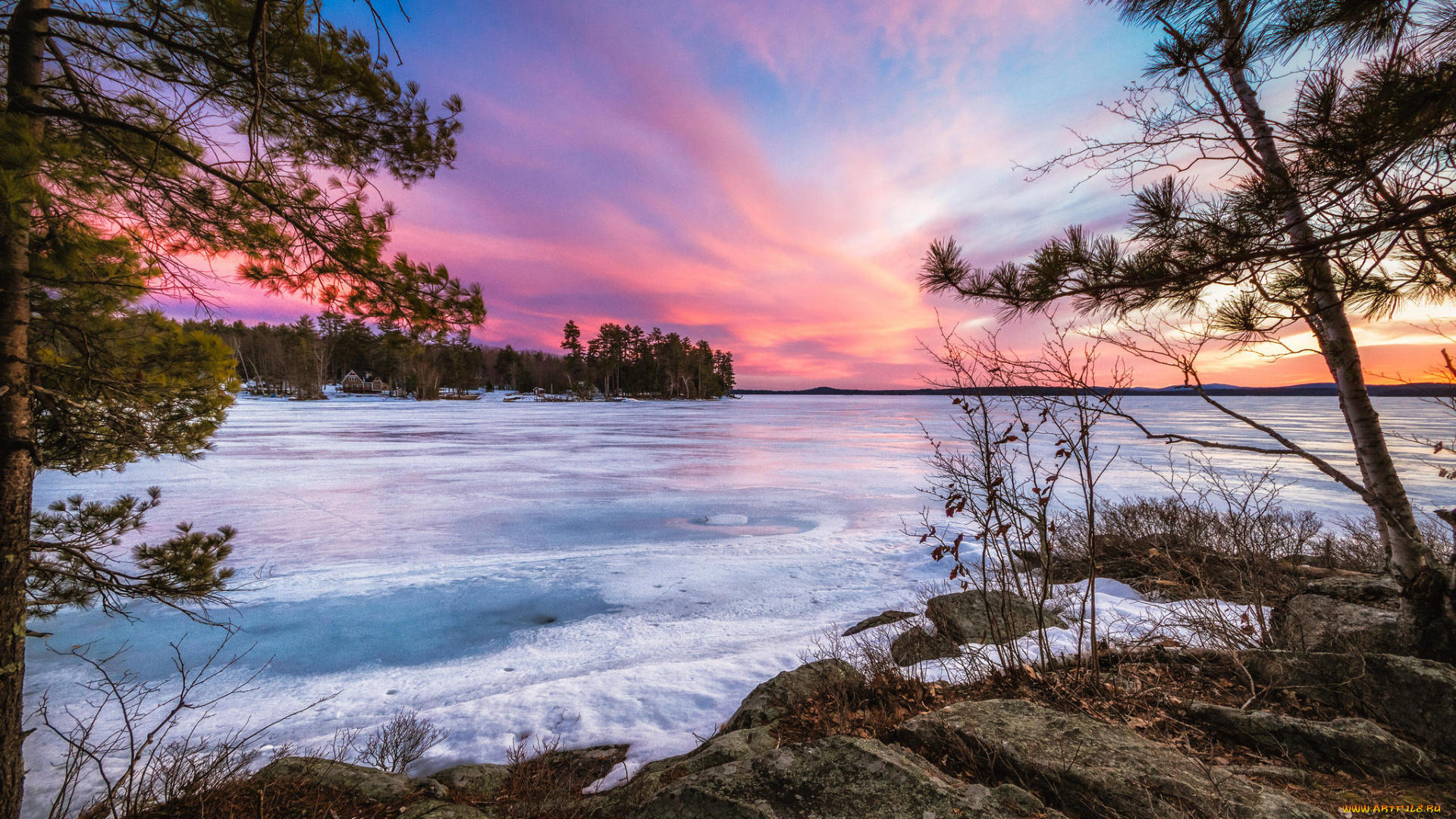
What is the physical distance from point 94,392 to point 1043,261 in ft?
19.2

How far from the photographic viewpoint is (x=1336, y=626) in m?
3.71

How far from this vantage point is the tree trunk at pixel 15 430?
8.55 feet

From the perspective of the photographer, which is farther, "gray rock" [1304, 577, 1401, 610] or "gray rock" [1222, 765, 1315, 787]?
"gray rock" [1304, 577, 1401, 610]

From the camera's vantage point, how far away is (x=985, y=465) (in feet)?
11.7

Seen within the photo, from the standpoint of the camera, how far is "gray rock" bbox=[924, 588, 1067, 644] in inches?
214

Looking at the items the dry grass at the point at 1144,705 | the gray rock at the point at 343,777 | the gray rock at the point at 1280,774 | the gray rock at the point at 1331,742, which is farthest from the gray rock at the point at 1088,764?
the gray rock at the point at 343,777

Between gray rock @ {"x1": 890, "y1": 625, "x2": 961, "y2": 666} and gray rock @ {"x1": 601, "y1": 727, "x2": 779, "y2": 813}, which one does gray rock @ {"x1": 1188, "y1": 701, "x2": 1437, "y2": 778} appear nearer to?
gray rock @ {"x1": 890, "y1": 625, "x2": 961, "y2": 666}

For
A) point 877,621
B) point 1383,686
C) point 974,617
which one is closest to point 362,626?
point 877,621

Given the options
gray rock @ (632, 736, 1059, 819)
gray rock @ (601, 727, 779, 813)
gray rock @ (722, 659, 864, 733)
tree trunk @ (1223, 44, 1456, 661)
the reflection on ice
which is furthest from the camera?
the reflection on ice

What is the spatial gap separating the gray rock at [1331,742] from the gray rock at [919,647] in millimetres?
2184

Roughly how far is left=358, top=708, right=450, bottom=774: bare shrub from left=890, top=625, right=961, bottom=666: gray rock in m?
3.83

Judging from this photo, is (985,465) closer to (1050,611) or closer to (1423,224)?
(1423,224)

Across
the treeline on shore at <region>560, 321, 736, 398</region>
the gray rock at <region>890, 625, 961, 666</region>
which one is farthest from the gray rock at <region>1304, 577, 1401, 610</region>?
the treeline on shore at <region>560, 321, 736, 398</region>

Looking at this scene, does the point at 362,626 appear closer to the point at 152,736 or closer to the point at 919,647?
the point at 152,736
